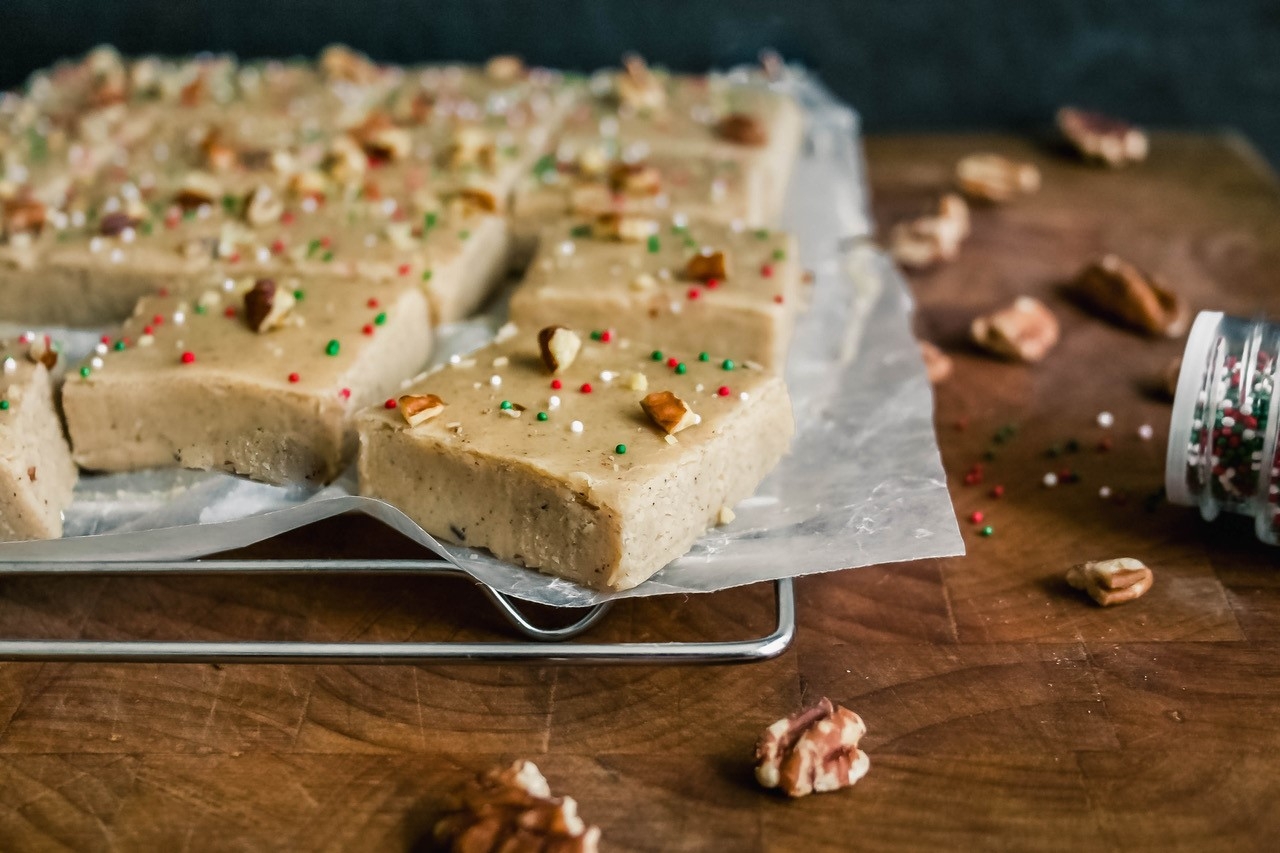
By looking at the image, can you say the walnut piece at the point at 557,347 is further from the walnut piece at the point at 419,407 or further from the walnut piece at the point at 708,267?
the walnut piece at the point at 708,267

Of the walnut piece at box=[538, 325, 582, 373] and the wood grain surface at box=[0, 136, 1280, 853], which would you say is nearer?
the wood grain surface at box=[0, 136, 1280, 853]

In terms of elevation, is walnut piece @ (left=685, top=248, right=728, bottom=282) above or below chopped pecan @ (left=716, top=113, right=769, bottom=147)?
below

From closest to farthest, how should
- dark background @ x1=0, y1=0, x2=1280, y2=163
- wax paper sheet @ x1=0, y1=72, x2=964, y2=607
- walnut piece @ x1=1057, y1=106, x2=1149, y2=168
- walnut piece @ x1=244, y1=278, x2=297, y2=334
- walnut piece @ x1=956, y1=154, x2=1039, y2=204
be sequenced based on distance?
wax paper sheet @ x1=0, y1=72, x2=964, y2=607 → walnut piece @ x1=244, y1=278, x2=297, y2=334 → walnut piece @ x1=956, y1=154, x2=1039, y2=204 → walnut piece @ x1=1057, y1=106, x2=1149, y2=168 → dark background @ x1=0, y1=0, x2=1280, y2=163

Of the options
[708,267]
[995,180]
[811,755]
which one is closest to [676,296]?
[708,267]

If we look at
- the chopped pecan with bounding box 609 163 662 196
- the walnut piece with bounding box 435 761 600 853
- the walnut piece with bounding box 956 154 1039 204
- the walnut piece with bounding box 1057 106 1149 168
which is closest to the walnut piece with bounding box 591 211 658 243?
the chopped pecan with bounding box 609 163 662 196

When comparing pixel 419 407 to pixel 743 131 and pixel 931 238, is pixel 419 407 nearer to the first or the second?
pixel 743 131

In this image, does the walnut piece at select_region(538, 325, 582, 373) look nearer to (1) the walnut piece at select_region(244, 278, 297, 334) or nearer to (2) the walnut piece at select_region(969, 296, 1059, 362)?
(1) the walnut piece at select_region(244, 278, 297, 334)
